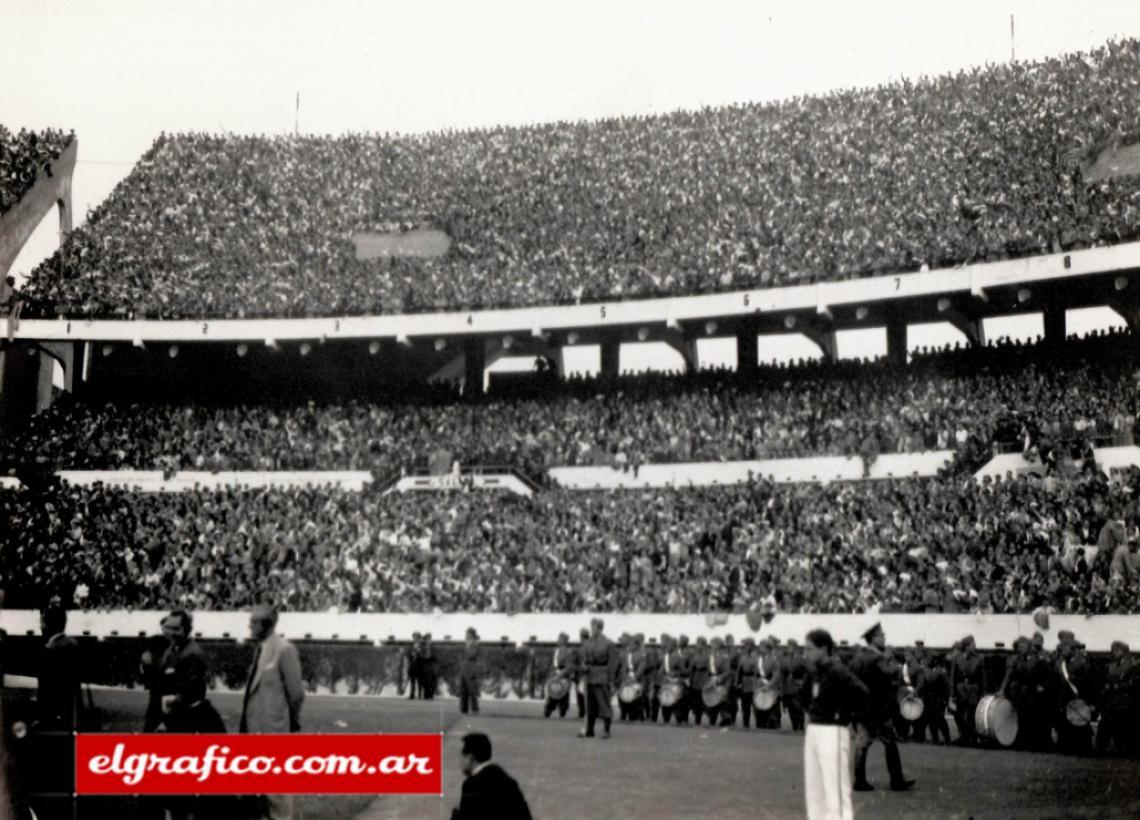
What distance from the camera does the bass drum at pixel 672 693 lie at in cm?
1909

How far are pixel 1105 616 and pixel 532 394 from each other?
16306mm

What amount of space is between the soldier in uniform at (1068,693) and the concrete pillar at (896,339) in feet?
48.1

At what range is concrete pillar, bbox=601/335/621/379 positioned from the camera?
32594mm

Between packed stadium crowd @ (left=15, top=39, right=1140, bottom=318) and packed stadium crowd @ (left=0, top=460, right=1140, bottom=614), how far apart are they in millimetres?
6483

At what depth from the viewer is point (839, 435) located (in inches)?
1089

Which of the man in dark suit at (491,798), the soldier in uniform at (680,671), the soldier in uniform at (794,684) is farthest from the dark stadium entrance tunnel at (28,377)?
the man in dark suit at (491,798)

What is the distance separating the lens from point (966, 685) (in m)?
16.7

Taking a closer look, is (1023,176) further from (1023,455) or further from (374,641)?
(374,641)

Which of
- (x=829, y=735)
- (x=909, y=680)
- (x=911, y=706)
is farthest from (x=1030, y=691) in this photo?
(x=829, y=735)

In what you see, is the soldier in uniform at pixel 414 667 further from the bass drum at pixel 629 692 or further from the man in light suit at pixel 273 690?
the man in light suit at pixel 273 690

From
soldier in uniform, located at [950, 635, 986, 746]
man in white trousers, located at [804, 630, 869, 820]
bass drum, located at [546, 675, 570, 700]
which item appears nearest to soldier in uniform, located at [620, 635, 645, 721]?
bass drum, located at [546, 675, 570, 700]

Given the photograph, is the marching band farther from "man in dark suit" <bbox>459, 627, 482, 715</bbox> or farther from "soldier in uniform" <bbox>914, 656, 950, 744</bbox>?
"man in dark suit" <bbox>459, 627, 482, 715</bbox>

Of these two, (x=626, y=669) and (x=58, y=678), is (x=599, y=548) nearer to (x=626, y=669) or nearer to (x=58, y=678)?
(x=626, y=669)

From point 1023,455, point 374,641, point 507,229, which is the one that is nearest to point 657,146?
point 507,229
